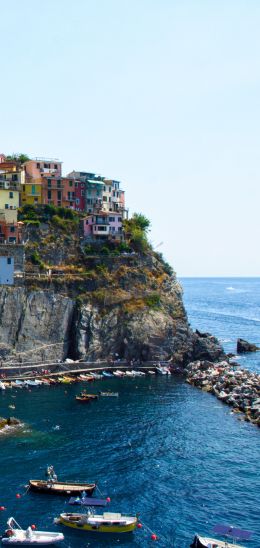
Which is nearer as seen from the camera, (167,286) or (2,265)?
(2,265)

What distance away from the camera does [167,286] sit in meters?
131

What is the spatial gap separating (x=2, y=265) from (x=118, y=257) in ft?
89.0

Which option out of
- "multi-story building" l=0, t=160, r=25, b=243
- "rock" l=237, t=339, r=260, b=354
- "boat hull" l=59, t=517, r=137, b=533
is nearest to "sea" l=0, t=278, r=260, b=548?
"boat hull" l=59, t=517, r=137, b=533

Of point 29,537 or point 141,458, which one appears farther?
point 141,458

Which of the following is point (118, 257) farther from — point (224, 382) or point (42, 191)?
point (224, 382)

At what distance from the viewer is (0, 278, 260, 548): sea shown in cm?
5462

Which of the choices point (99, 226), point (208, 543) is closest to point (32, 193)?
point (99, 226)

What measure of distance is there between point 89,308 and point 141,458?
50.9m

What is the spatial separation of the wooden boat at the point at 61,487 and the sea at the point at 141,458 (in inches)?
35.0

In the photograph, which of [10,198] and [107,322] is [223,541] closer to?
[107,322]

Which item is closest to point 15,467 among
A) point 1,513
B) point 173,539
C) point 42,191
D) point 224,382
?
point 1,513

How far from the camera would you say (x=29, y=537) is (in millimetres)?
49469

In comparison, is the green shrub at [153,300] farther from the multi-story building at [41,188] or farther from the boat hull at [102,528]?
the boat hull at [102,528]

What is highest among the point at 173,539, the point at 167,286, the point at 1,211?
the point at 1,211
